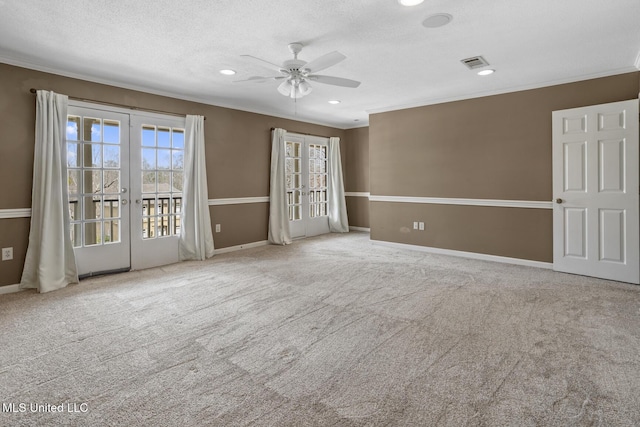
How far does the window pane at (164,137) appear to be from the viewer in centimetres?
491

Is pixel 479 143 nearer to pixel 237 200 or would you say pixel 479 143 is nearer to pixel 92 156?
pixel 237 200

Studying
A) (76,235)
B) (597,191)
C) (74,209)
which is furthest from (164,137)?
(597,191)

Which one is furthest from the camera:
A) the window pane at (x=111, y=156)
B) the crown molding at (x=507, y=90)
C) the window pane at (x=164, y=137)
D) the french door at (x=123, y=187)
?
the window pane at (x=164, y=137)

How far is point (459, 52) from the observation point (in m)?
3.50

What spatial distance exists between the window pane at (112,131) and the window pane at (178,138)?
78 cm

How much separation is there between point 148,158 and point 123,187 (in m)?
0.54

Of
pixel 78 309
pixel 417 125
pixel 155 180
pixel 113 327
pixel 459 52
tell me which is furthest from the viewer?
pixel 417 125

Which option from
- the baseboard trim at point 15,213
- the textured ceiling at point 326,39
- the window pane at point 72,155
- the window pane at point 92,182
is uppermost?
the textured ceiling at point 326,39

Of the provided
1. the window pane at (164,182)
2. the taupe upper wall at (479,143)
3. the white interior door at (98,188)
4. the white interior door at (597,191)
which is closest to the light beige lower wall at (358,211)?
the taupe upper wall at (479,143)

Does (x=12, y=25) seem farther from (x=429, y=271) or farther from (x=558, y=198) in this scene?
(x=558, y=198)

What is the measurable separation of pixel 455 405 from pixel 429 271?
2797mm

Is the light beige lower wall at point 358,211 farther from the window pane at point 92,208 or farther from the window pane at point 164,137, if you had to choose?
the window pane at point 92,208

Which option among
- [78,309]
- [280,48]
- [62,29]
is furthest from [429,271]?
[62,29]

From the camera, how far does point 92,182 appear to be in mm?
4254
